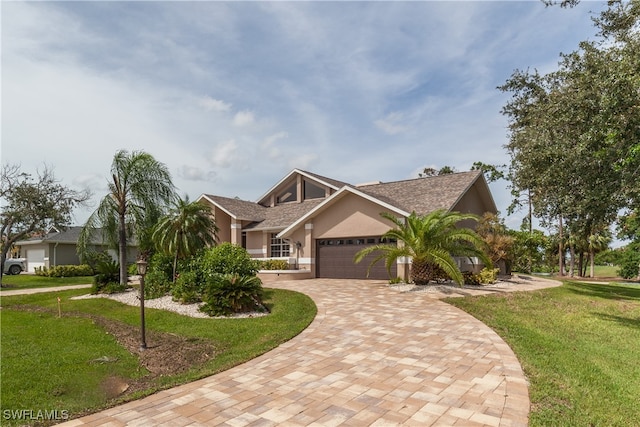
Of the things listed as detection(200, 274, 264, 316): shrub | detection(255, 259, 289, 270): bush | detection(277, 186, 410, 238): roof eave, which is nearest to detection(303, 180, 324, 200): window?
detection(277, 186, 410, 238): roof eave

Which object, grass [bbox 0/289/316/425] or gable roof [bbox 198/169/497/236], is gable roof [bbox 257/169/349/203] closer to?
gable roof [bbox 198/169/497/236]

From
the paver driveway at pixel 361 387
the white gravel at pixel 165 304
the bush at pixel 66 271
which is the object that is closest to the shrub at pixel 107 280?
the white gravel at pixel 165 304

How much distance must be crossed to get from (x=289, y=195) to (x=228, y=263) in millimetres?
16397

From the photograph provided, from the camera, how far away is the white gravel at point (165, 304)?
12.0 m

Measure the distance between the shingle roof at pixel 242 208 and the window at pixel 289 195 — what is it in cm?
149

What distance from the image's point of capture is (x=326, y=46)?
525 inches

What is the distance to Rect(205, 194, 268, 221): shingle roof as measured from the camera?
89.5ft

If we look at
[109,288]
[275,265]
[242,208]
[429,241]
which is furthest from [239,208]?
[429,241]

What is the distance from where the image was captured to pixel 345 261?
70.3 ft

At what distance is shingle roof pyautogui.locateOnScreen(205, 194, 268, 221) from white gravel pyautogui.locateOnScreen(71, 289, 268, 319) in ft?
34.6

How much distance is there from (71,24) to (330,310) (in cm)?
1055

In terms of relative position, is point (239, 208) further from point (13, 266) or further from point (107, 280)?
point (13, 266)

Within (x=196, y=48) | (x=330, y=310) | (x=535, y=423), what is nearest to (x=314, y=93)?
(x=196, y=48)

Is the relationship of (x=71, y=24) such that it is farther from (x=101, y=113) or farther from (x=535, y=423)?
(x=535, y=423)
